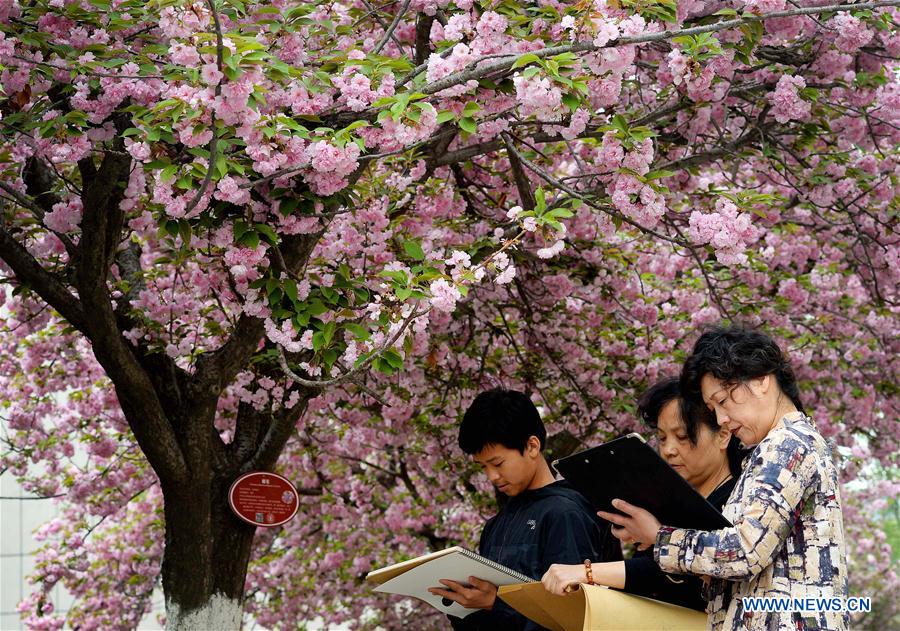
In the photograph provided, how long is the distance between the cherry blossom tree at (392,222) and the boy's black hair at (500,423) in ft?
1.17

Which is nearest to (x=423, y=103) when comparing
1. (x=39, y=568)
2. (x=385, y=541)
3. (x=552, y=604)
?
(x=552, y=604)

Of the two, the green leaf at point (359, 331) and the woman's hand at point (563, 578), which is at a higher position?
the green leaf at point (359, 331)

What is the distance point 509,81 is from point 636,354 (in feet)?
11.1

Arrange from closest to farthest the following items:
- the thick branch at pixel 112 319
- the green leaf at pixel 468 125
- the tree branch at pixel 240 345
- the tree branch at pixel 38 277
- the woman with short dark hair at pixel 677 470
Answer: the woman with short dark hair at pixel 677 470, the green leaf at pixel 468 125, the thick branch at pixel 112 319, the tree branch at pixel 240 345, the tree branch at pixel 38 277

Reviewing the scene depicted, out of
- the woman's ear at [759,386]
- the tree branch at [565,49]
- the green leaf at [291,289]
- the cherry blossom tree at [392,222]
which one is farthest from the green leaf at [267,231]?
the woman's ear at [759,386]

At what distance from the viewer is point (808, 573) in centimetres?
231

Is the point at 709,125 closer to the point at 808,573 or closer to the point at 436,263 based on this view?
the point at 436,263

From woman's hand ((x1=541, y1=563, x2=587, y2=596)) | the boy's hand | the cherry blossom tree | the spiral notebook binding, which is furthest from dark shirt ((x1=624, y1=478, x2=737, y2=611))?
the cherry blossom tree

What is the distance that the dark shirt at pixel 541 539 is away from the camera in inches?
126

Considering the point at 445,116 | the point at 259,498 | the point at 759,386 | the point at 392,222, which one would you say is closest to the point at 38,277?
the point at 259,498

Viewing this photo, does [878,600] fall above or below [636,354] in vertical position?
below

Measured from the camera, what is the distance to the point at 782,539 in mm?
2297

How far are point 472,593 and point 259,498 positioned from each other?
199 cm

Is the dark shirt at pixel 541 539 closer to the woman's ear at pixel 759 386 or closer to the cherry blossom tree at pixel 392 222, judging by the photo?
the cherry blossom tree at pixel 392 222
